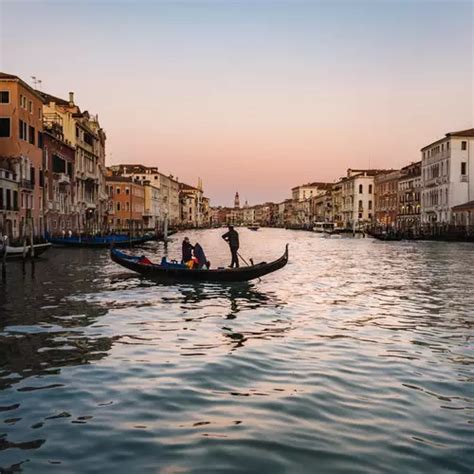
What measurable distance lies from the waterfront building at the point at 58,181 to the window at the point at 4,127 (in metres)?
6.01

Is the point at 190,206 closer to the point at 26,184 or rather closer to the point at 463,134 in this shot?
the point at 463,134

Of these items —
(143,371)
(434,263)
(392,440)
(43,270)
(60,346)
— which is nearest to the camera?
(392,440)

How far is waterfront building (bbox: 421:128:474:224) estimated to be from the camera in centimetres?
5262

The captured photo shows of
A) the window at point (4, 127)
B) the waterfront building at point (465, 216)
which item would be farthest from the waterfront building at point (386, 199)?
the window at point (4, 127)

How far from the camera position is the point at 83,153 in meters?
50.8

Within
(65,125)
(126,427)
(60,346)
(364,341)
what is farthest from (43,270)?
(65,125)

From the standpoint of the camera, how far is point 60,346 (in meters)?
8.59

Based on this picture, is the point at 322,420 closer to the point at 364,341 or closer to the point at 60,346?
the point at 364,341

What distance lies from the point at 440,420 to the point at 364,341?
3.56m

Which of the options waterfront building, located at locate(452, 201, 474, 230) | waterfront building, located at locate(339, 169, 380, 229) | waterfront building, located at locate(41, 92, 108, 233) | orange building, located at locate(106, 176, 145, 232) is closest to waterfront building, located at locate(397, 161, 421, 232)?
waterfront building, located at locate(452, 201, 474, 230)

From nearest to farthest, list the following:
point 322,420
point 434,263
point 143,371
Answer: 1. point 322,420
2. point 143,371
3. point 434,263

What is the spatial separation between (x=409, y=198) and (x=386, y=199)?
43.8ft

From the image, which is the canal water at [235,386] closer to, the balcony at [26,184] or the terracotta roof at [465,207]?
the balcony at [26,184]

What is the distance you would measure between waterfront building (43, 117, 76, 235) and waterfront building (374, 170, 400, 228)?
44.1 meters
